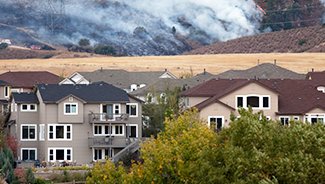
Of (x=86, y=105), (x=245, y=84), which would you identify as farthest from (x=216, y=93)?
(x=86, y=105)

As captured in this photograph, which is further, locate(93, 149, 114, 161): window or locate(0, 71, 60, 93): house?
locate(0, 71, 60, 93): house

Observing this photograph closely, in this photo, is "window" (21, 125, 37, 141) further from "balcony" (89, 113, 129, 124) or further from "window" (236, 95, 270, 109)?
"window" (236, 95, 270, 109)

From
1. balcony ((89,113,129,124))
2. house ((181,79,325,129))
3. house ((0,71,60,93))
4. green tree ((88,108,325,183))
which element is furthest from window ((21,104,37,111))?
house ((0,71,60,93))

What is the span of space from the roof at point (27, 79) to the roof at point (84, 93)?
32.1 m

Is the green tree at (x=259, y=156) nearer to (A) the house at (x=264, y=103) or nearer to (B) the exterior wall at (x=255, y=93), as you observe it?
(A) the house at (x=264, y=103)

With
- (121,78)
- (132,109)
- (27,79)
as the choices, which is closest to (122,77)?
(121,78)

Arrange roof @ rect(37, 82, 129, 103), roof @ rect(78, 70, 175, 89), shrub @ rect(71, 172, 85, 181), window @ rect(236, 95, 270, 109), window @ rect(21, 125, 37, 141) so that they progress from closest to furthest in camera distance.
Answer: shrub @ rect(71, 172, 85, 181) < window @ rect(236, 95, 270, 109) < roof @ rect(37, 82, 129, 103) < window @ rect(21, 125, 37, 141) < roof @ rect(78, 70, 175, 89)

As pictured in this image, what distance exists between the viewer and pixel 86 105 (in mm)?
58812

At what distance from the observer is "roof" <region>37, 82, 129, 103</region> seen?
2314 inches

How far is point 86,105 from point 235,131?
3394 cm

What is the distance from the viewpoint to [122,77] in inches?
4090

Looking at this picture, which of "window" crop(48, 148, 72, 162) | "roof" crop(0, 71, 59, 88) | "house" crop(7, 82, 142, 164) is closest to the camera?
"window" crop(48, 148, 72, 162)

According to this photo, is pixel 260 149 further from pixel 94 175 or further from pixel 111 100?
pixel 111 100

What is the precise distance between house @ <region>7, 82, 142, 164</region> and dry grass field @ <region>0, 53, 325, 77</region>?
84.4 metres
